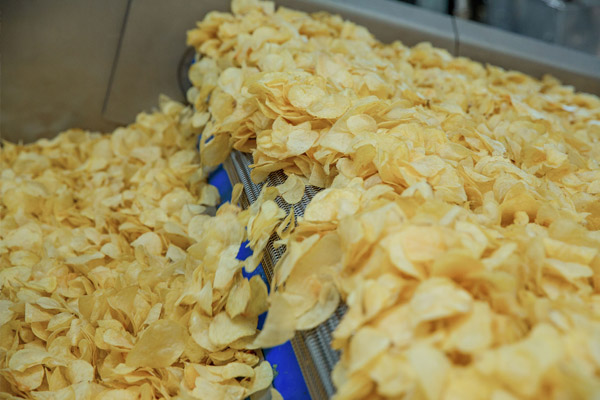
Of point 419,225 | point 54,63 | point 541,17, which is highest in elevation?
point 541,17

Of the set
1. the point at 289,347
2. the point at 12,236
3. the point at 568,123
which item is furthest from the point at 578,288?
the point at 12,236

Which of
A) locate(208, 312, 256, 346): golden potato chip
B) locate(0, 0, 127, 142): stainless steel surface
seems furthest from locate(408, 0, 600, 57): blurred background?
locate(208, 312, 256, 346): golden potato chip

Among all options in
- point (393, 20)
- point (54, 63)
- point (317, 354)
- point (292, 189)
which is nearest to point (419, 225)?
point (317, 354)

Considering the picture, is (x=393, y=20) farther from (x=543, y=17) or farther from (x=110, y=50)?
(x=543, y=17)

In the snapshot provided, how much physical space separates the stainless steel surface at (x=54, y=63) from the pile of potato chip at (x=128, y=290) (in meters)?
0.40

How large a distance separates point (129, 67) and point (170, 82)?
13 centimetres

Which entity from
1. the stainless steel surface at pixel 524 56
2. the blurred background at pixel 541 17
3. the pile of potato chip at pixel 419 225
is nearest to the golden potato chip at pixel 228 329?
the pile of potato chip at pixel 419 225

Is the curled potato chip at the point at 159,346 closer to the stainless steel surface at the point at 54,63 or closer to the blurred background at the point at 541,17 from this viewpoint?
the stainless steel surface at the point at 54,63

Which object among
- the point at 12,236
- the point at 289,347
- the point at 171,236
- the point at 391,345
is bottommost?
the point at 12,236

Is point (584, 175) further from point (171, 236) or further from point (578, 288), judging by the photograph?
point (171, 236)

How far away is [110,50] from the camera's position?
61.7 inches

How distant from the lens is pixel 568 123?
1.20 metres

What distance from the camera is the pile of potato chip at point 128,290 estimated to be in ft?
2.10

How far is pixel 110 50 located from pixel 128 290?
108cm
